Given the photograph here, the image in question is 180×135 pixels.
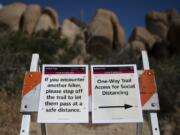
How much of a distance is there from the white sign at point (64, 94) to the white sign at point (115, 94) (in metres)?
0.11

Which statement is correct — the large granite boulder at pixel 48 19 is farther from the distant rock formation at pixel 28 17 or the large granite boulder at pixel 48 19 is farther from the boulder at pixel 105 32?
the boulder at pixel 105 32

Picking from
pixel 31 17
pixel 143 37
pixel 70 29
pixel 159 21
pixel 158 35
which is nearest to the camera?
pixel 70 29

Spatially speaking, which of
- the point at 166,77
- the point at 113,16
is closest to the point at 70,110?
the point at 166,77

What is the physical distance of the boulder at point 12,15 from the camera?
26453 millimetres

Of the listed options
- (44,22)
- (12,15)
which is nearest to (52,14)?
(44,22)

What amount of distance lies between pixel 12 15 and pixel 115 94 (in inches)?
987

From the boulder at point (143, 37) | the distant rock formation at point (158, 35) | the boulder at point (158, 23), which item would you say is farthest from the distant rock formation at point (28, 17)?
the boulder at point (158, 23)

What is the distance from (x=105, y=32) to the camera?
29797mm

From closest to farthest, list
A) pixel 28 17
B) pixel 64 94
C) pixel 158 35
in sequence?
pixel 64 94 < pixel 28 17 < pixel 158 35

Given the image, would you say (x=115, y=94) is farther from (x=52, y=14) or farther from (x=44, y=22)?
(x=52, y=14)

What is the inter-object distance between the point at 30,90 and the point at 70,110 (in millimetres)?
466

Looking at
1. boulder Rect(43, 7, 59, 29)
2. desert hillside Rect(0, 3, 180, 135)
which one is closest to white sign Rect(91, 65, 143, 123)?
desert hillside Rect(0, 3, 180, 135)

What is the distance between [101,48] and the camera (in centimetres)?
2753

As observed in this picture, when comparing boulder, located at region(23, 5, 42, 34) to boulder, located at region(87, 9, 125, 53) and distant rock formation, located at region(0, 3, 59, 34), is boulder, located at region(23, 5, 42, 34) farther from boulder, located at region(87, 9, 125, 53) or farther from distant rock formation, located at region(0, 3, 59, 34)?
boulder, located at region(87, 9, 125, 53)
